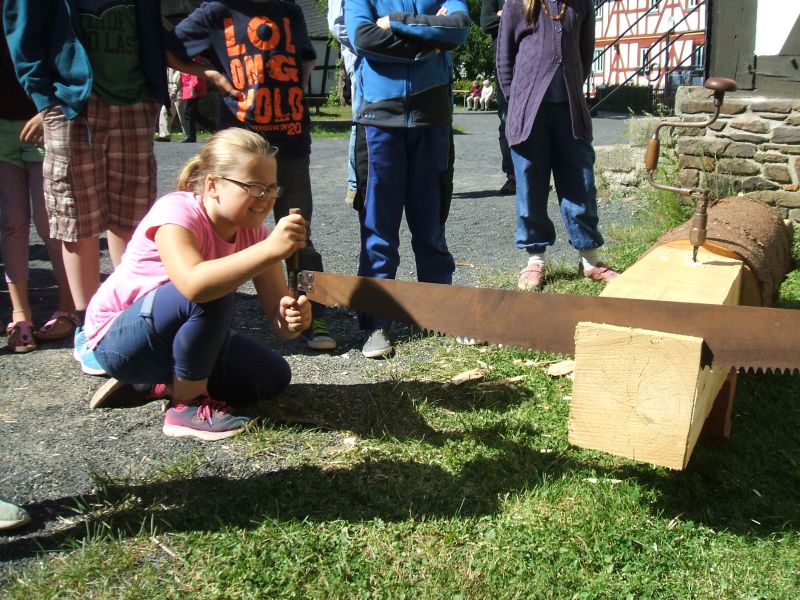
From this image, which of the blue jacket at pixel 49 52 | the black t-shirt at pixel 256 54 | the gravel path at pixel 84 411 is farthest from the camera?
the black t-shirt at pixel 256 54

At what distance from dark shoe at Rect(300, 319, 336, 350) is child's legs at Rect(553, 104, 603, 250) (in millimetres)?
1689

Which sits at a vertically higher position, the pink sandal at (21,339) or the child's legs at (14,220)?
the child's legs at (14,220)

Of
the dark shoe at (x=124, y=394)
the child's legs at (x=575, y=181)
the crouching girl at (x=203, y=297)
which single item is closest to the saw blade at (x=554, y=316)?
→ the crouching girl at (x=203, y=297)

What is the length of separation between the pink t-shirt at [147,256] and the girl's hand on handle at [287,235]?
1.57 feet

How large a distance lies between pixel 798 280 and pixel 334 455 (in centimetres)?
→ 338

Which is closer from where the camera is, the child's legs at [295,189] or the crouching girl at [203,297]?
the crouching girl at [203,297]

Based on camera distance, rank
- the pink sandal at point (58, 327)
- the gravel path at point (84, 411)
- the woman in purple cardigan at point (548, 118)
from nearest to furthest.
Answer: the gravel path at point (84, 411) < the pink sandal at point (58, 327) < the woman in purple cardigan at point (548, 118)

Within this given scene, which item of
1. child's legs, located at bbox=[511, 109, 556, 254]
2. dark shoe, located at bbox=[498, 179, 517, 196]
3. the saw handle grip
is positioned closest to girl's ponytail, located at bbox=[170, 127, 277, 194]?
the saw handle grip

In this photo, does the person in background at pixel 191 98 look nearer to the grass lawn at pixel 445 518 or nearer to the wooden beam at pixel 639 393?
the grass lawn at pixel 445 518

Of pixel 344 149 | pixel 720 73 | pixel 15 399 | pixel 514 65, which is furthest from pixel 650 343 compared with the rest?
pixel 344 149

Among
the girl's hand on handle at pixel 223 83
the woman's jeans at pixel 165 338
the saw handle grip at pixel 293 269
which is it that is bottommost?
the woman's jeans at pixel 165 338

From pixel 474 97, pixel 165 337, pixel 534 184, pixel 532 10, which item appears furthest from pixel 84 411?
pixel 474 97

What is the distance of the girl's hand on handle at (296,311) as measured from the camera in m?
2.69

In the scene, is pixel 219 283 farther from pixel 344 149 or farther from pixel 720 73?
pixel 344 149
